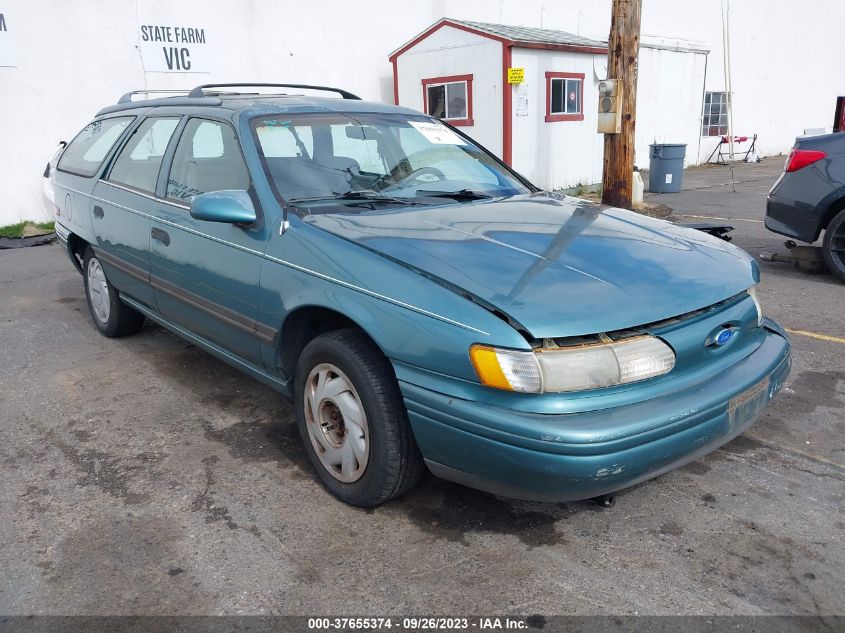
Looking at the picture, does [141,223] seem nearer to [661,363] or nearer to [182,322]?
[182,322]

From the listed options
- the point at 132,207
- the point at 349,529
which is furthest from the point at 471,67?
the point at 349,529

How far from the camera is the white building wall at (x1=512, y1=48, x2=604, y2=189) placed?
455 inches

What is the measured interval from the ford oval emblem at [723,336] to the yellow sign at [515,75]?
9.15 meters

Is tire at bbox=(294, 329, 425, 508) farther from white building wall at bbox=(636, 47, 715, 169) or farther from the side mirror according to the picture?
white building wall at bbox=(636, 47, 715, 169)

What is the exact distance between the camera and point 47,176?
26.6 feet

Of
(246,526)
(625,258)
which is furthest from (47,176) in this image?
Answer: (625,258)

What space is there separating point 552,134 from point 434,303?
34.2ft

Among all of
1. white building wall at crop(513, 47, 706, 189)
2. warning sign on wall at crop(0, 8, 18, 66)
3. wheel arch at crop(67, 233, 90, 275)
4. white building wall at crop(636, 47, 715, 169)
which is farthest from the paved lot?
white building wall at crop(636, 47, 715, 169)

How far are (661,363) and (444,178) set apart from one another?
1660 mm

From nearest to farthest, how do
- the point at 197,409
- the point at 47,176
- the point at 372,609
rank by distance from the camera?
1. the point at 372,609
2. the point at 197,409
3. the point at 47,176

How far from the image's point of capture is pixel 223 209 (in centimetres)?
305

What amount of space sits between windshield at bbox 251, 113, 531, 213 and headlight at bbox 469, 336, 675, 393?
1.21 m

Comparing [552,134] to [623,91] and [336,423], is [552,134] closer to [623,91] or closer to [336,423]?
[623,91]

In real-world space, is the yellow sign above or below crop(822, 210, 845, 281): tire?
above
